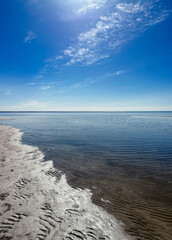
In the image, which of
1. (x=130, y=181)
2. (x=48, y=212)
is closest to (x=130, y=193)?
(x=130, y=181)

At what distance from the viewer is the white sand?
4.22 metres

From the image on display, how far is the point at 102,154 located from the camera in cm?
1355

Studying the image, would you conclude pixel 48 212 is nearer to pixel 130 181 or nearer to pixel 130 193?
pixel 130 193

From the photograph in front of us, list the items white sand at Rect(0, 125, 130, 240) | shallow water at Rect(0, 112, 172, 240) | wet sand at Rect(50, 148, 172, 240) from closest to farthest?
1. white sand at Rect(0, 125, 130, 240)
2. wet sand at Rect(50, 148, 172, 240)
3. shallow water at Rect(0, 112, 172, 240)

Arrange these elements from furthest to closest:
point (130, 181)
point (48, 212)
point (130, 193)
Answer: point (130, 181), point (130, 193), point (48, 212)

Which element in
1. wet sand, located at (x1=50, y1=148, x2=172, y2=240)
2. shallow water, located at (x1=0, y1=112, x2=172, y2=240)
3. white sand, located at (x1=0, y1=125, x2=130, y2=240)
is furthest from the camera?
shallow water, located at (x1=0, y1=112, x2=172, y2=240)

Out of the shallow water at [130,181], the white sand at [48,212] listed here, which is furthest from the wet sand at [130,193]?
the white sand at [48,212]

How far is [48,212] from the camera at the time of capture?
518cm

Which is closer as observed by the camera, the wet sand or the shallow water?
the wet sand

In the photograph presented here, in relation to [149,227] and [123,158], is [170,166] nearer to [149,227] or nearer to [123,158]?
[123,158]

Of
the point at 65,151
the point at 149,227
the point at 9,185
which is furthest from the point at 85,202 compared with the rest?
the point at 65,151

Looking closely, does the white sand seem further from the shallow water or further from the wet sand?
the shallow water

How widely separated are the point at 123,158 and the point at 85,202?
757 cm

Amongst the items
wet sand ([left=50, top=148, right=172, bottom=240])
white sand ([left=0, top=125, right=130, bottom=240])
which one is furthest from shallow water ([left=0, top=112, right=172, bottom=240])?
white sand ([left=0, top=125, right=130, bottom=240])
